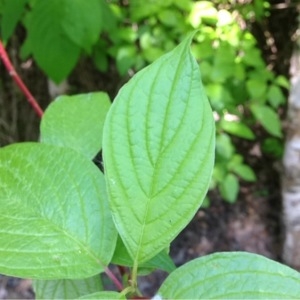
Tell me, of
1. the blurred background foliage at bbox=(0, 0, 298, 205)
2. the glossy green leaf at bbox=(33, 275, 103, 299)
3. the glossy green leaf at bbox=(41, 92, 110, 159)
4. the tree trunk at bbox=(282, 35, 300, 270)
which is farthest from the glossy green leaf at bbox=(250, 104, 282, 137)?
the glossy green leaf at bbox=(33, 275, 103, 299)

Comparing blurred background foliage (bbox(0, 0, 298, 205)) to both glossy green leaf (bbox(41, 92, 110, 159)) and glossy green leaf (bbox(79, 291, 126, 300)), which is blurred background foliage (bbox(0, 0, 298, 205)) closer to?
glossy green leaf (bbox(41, 92, 110, 159))

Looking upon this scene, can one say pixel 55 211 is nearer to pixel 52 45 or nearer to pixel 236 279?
pixel 236 279

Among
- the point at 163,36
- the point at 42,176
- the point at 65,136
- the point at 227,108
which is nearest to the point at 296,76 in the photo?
the point at 227,108

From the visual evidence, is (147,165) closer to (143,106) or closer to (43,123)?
(143,106)

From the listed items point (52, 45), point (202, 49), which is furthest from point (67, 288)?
point (202, 49)

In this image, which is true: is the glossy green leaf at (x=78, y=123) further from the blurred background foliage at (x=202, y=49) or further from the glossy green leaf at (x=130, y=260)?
the blurred background foliage at (x=202, y=49)

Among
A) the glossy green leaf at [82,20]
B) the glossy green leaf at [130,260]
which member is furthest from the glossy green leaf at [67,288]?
the glossy green leaf at [82,20]
